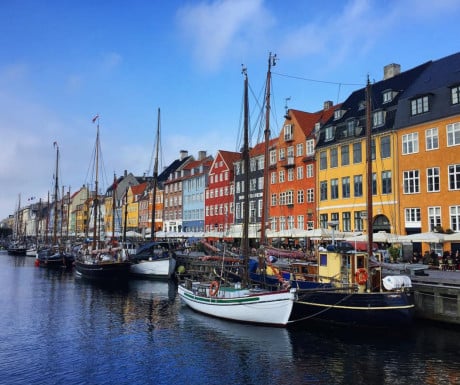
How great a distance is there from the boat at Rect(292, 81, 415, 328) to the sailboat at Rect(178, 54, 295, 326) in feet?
2.66

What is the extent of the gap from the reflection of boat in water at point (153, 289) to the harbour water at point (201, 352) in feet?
23.7

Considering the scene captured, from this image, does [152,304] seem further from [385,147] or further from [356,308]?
[385,147]

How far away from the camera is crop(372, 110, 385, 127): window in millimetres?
43406

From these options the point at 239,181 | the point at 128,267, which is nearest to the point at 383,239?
the point at 128,267

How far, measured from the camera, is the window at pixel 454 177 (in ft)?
119

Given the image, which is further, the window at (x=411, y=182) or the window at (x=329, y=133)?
the window at (x=329, y=133)

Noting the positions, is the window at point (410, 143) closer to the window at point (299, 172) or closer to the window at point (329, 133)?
the window at point (329, 133)

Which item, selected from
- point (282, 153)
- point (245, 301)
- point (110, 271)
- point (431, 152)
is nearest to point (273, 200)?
point (282, 153)

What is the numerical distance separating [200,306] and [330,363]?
36.9 feet

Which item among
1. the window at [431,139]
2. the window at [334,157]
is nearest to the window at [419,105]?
the window at [431,139]

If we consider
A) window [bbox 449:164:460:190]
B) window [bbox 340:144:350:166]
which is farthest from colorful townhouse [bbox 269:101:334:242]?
window [bbox 449:164:460:190]

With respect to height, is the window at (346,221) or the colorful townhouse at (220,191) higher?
the colorful townhouse at (220,191)

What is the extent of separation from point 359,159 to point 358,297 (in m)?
26.3

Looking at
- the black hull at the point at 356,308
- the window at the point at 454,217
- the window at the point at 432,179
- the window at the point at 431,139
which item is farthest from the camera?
the window at the point at 431,139
